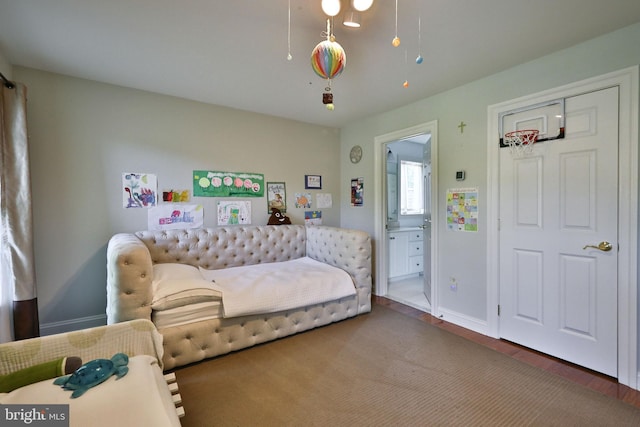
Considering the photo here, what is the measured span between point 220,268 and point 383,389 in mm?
2092

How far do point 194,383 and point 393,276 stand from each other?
10.5ft

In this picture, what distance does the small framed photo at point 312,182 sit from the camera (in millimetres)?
3987

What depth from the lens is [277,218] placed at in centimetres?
367

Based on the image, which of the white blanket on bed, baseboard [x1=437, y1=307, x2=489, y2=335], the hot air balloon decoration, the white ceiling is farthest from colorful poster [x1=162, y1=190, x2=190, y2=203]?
baseboard [x1=437, y1=307, x2=489, y2=335]

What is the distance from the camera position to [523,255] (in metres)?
2.39

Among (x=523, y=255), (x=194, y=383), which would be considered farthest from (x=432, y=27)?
(x=194, y=383)

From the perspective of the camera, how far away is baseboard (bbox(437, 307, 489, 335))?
2.63 metres

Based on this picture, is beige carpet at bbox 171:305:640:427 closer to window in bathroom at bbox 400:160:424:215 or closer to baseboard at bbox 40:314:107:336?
baseboard at bbox 40:314:107:336

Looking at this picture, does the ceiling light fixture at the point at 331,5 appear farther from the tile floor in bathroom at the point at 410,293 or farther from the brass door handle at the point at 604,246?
the tile floor in bathroom at the point at 410,293

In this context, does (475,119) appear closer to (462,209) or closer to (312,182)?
(462,209)

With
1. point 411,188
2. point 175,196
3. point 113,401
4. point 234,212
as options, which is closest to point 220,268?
point 234,212

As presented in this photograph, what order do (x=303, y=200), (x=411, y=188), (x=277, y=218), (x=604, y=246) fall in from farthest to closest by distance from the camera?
(x=411, y=188) → (x=303, y=200) → (x=277, y=218) → (x=604, y=246)

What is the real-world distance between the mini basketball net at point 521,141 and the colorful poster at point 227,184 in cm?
270

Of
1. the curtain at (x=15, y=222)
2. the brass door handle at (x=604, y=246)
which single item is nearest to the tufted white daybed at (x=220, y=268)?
the curtain at (x=15, y=222)
